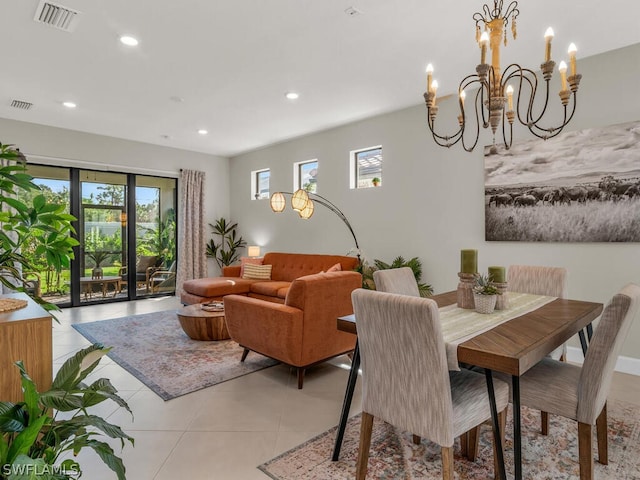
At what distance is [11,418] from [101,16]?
9.02 feet

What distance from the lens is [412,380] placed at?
1.53 meters

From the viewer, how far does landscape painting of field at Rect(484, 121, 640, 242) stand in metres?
3.15

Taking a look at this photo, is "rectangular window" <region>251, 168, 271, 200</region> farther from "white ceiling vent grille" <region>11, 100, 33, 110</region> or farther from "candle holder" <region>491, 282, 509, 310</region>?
"candle holder" <region>491, 282, 509, 310</region>

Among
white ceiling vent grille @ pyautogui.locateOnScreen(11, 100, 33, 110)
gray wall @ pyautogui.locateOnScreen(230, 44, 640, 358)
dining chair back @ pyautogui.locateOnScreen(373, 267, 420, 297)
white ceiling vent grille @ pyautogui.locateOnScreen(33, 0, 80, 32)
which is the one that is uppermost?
white ceiling vent grille @ pyautogui.locateOnScreen(11, 100, 33, 110)

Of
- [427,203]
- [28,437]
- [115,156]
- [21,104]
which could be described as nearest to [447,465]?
[28,437]

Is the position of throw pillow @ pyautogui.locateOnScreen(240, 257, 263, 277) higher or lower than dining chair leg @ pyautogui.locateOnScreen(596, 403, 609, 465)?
higher

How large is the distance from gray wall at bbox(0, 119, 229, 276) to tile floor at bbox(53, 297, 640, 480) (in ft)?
11.6

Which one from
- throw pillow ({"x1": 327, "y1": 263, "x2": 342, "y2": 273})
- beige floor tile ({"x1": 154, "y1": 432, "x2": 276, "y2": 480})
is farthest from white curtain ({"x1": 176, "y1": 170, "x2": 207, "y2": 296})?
beige floor tile ({"x1": 154, "y1": 432, "x2": 276, "y2": 480})

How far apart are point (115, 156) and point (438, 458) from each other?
6.32m

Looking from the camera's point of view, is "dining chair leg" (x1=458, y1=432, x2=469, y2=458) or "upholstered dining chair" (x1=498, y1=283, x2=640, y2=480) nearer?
"upholstered dining chair" (x1=498, y1=283, x2=640, y2=480)

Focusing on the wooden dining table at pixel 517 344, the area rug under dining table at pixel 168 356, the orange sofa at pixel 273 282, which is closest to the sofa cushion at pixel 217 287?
the orange sofa at pixel 273 282

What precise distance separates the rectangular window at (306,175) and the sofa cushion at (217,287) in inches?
69.9

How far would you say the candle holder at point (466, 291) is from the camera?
219 cm

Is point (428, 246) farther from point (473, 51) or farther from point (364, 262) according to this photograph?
point (473, 51)
